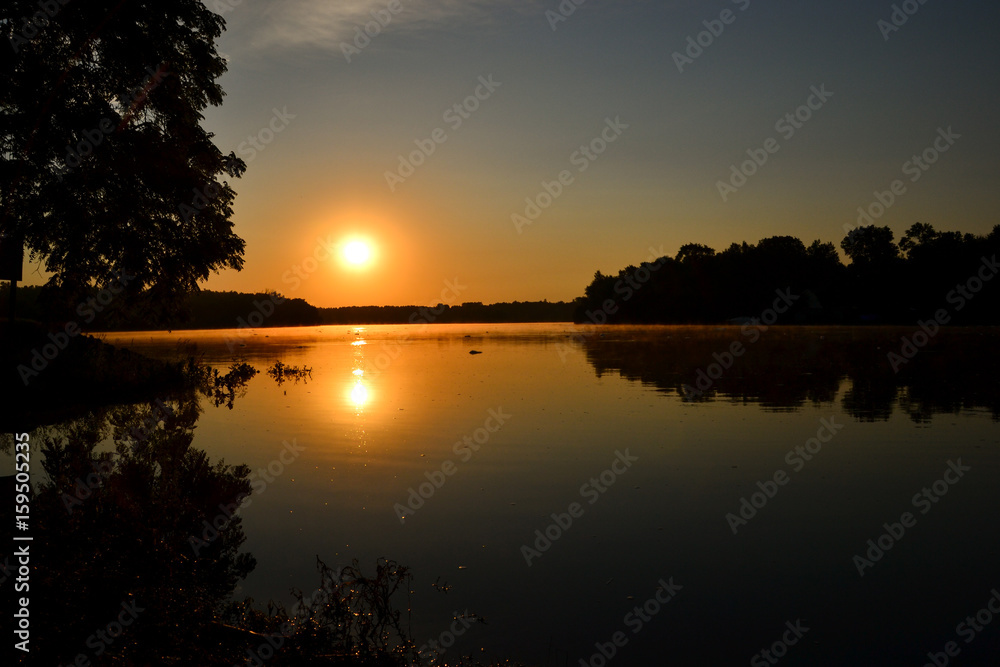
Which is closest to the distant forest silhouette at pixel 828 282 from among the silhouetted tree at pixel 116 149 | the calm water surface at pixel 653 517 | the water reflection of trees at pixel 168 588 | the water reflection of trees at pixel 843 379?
the water reflection of trees at pixel 843 379

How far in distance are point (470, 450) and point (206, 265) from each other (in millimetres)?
15072

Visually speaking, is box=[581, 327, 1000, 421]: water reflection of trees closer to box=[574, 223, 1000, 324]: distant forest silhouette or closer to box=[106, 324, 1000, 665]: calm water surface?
box=[106, 324, 1000, 665]: calm water surface

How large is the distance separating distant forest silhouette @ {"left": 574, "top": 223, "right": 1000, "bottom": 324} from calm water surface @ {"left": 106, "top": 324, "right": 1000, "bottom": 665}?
9422 centimetres

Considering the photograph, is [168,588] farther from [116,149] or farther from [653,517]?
[116,149]

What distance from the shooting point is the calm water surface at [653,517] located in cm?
579

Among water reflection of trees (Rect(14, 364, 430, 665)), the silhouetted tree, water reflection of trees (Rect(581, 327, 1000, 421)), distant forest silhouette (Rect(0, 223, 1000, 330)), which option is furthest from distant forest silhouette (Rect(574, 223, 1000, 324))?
water reflection of trees (Rect(14, 364, 430, 665))

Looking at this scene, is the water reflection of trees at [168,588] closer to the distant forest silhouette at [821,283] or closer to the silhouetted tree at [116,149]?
the silhouetted tree at [116,149]

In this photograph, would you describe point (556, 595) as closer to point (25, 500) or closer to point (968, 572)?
point (968, 572)

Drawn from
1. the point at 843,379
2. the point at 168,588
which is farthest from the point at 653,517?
the point at 843,379

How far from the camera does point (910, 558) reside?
23.7 feet

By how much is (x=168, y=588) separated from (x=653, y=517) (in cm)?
559

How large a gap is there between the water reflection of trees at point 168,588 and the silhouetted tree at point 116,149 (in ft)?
40.6

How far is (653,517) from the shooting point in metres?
8.75

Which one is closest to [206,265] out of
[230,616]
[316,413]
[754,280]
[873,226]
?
[316,413]
